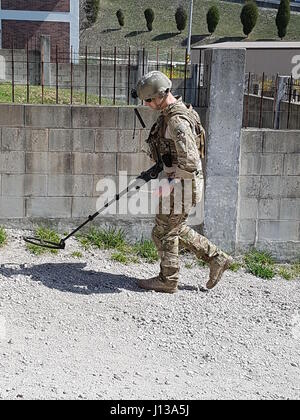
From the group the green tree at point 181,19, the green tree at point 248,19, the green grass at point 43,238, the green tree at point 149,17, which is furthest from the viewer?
the green tree at point 149,17

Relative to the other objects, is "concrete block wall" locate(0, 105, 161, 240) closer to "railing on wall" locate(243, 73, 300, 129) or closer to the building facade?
"railing on wall" locate(243, 73, 300, 129)

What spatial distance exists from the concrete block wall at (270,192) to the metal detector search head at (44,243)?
75.3 inches

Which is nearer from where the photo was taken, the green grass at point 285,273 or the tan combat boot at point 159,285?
the tan combat boot at point 159,285

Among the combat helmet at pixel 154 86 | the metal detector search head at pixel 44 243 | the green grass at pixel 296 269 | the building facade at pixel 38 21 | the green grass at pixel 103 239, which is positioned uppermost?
the building facade at pixel 38 21

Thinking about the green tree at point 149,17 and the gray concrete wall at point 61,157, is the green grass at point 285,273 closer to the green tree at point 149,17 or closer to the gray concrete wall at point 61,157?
the gray concrete wall at point 61,157

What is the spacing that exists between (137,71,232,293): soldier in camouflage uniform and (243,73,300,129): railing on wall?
2.02 meters

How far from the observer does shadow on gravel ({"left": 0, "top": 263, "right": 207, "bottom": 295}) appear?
541cm

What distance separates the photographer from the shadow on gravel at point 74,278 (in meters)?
5.41

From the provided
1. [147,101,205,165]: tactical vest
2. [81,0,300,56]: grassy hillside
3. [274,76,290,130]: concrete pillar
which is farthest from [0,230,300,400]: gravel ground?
[81,0,300,56]: grassy hillside

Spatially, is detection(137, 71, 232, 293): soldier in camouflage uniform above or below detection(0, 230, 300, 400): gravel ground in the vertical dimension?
above

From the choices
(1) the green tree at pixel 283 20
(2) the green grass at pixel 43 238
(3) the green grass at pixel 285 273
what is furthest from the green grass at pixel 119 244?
(1) the green tree at pixel 283 20

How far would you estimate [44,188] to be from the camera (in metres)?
6.33

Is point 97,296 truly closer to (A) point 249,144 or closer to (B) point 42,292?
(B) point 42,292

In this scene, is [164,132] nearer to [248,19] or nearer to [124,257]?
[124,257]
